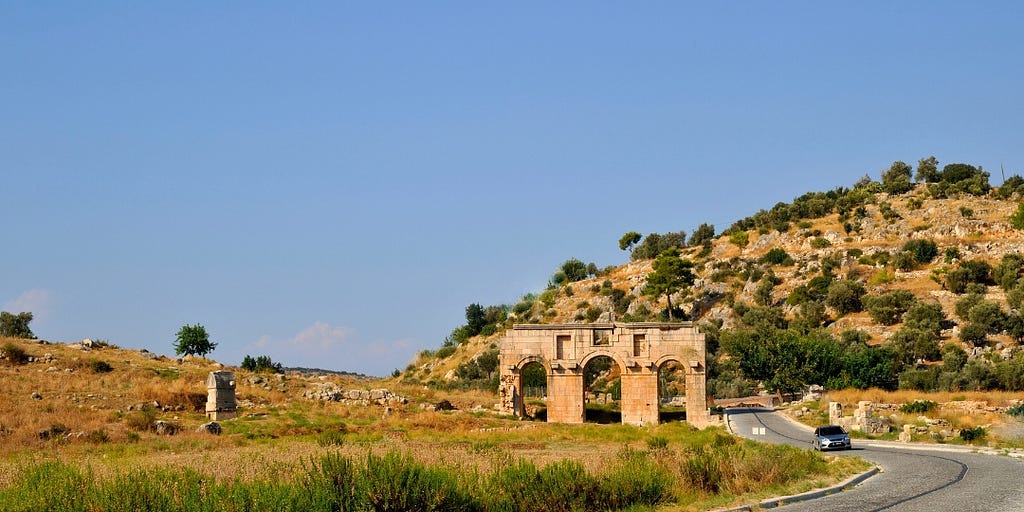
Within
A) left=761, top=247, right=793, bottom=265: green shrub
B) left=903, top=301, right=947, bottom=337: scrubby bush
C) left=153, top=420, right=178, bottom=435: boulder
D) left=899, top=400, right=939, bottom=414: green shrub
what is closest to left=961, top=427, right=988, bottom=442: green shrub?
left=899, top=400, right=939, bottom=414: green shrub

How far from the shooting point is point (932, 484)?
20.3m

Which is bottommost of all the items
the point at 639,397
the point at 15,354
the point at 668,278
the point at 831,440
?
the point at 831,440

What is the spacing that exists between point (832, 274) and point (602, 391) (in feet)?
96.7

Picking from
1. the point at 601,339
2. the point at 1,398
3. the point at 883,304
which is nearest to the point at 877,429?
the point at 601,339

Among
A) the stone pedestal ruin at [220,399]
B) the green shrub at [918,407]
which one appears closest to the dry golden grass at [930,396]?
the green shrub at [918,407]

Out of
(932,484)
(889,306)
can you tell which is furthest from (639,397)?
(889,306)

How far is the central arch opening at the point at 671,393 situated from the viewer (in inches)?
1944

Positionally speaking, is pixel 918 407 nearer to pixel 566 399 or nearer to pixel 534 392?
pixel 566 399

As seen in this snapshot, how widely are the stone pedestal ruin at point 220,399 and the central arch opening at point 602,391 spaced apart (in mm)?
17250

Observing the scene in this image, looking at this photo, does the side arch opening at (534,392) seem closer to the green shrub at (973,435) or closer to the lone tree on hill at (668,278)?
the lone tree on hill at (668,278)

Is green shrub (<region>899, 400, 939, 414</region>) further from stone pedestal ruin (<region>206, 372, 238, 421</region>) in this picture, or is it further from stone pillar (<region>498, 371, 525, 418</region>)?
stone pedestal ruin (<region>206, 372, 238, 421</region>)

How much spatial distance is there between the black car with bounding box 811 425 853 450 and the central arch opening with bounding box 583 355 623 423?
14.1 meters

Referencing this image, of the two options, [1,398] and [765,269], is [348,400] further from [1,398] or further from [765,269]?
[765,269]

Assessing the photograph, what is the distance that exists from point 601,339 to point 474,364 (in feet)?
113
